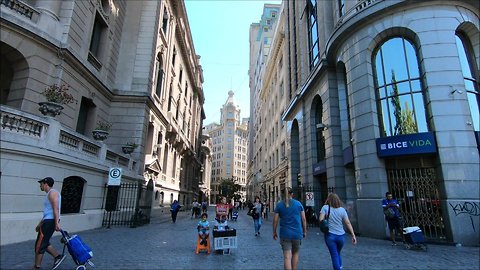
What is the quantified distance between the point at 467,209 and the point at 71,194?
16.3m

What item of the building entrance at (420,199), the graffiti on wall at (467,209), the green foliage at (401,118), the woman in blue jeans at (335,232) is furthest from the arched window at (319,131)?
the woman in blue jeans at (335,232)

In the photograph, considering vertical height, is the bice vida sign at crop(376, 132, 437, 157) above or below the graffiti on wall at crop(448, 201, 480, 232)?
above

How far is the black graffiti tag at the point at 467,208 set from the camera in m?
10.7

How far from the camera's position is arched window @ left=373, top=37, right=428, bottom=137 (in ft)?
41.6

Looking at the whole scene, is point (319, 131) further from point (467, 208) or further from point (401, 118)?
point (467, 208)

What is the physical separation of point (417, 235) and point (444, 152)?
4.36 m

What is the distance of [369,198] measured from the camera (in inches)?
505

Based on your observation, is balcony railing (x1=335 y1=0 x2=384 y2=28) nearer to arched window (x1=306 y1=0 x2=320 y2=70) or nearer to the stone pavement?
arched window (x1=306 y1=0 x2=320 y2=70)

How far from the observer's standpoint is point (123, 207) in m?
16.1

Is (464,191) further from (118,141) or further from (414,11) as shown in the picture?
(118,141)

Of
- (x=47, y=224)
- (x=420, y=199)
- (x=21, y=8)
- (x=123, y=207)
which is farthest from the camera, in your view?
(x=123, y=207)

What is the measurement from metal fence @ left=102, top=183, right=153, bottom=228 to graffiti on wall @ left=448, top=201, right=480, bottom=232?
49.5 feet

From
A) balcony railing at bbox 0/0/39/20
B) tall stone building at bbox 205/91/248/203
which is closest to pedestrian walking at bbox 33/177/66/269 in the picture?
balcony railing at bbox 0/0/39/20

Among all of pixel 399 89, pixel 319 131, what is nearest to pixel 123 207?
pixel 319 131
